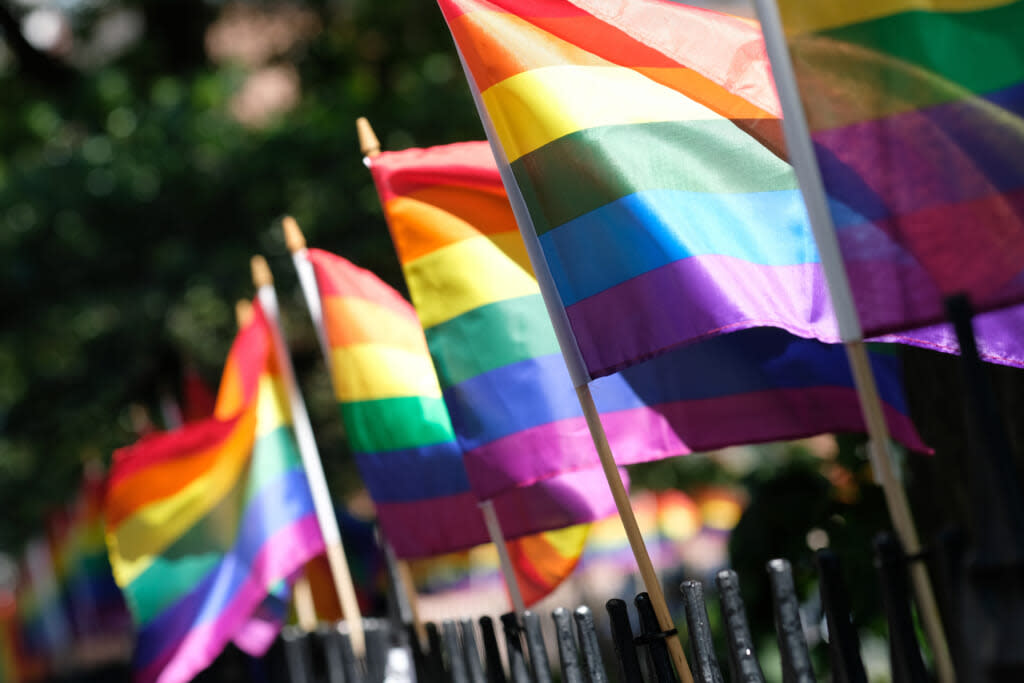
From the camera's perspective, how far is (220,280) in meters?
11.4

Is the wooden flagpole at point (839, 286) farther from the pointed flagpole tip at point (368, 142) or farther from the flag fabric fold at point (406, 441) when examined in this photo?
the pointed flagpole tip at point (368, 142)

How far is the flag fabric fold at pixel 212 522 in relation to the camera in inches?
255

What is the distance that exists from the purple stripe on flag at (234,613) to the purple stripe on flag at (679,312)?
3.34 m

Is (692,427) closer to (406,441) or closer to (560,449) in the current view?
(560,449)

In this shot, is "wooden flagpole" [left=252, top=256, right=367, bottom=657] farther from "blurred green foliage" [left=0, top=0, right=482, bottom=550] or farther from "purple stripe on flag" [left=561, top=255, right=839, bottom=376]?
"blurred green foliage" [left=0, top=0, right=482, bottom=550]

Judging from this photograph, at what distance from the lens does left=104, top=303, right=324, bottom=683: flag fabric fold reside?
6.49 metres

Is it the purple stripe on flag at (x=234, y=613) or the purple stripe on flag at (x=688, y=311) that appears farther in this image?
the purple stripe on flag at (x=234, y=613)

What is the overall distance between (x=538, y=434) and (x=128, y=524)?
11.1 feet

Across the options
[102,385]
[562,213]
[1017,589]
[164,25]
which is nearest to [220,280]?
[102,385]

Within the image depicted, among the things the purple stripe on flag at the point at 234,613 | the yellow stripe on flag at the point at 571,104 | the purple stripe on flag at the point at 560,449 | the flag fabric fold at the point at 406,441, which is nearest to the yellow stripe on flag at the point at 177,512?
the purple stripe on flag at the point at 234,613

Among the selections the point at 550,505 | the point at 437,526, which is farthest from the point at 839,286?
the point at 437,526

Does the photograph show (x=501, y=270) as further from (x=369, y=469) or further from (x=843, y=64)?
(x=843, y=64)

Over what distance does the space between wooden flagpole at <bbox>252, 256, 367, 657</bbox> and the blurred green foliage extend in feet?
14.8

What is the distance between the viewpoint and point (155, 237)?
11898mm
